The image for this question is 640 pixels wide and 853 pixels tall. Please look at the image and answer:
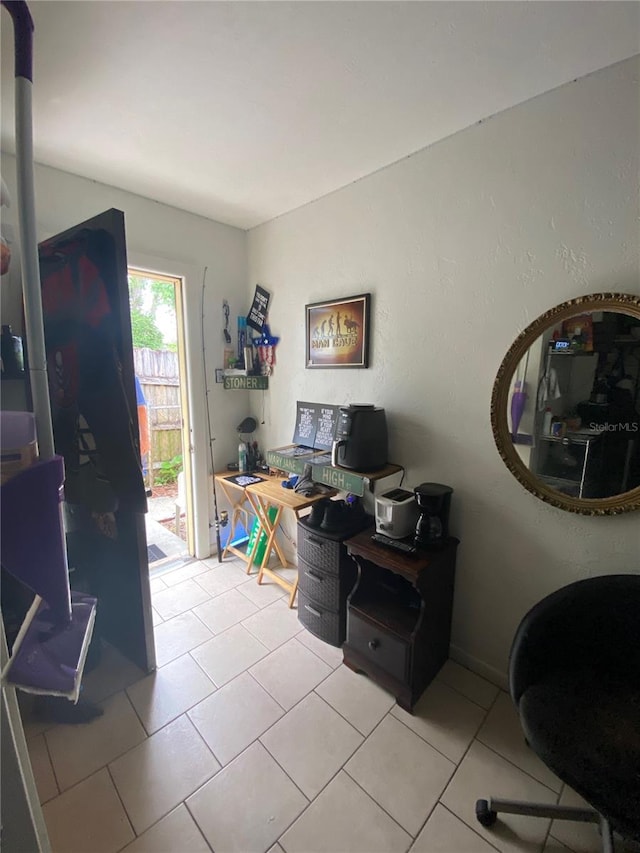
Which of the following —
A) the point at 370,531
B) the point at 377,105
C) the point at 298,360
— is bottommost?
the point at 370,531

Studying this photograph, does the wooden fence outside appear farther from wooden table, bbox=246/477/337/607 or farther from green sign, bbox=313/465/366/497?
green sign, bbox=313/465/366/497

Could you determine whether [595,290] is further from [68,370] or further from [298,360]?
[68,370]

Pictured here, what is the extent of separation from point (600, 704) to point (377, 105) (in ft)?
7.23

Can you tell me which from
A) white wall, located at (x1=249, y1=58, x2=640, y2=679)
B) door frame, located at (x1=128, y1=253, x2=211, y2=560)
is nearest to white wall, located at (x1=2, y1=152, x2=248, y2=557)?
door frame, located at (x1=128, y1=253, x2=211, y2=560)

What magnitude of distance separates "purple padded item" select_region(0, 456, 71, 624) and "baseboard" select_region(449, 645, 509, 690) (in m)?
1.85

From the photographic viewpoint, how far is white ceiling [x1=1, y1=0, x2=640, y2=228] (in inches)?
40.6

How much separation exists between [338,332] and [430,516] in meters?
1.16

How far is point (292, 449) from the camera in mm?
2312

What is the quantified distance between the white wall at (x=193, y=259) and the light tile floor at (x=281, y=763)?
1.24 meters

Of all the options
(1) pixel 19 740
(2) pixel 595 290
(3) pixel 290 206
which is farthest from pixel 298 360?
(1) pixel 19 740

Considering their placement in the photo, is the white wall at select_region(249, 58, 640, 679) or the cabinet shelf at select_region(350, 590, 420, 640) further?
the cabinet shelf at select_region(350, 590, 420, 640)

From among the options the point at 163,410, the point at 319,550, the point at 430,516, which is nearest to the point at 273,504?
the point at 319,550

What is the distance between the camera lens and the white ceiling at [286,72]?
1030 mm

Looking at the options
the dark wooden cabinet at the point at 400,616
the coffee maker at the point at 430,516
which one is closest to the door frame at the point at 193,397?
the dark wooden cabinet at the point at 400,616
